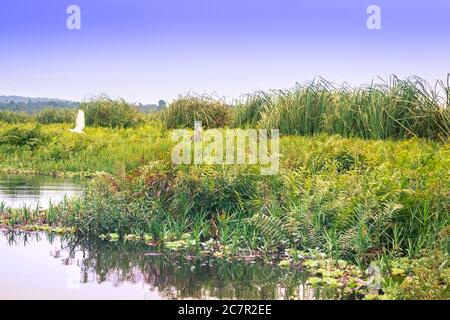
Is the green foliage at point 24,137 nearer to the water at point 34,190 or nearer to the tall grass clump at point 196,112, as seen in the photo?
the tall grass clump at point 196,112

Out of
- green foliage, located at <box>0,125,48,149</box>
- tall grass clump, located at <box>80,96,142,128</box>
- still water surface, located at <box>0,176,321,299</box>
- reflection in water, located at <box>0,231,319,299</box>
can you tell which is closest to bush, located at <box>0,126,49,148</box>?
green foliage, located at <box>0,125,48,149</box>

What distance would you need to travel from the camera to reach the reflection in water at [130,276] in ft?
23.3

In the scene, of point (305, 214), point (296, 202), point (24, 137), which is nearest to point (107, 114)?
point (24, 137)

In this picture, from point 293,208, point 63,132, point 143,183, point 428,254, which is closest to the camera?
point 428,254

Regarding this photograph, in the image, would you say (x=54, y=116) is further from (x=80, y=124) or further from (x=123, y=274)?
(x=123, y=274)

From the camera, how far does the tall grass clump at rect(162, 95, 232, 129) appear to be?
22.0 m

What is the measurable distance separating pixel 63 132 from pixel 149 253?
14.7 metres

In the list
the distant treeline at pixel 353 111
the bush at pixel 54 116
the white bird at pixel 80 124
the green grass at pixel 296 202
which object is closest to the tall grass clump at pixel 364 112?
the distant treeline at pixel 353 111

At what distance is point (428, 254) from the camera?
756 cm

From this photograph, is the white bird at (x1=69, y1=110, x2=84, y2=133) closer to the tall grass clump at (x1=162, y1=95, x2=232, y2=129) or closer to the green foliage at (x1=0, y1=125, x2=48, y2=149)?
the green foliage at (x1=0, y1=125, x2=48, y2=149)

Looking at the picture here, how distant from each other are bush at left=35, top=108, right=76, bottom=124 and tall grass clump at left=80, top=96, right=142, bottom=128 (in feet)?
12.4

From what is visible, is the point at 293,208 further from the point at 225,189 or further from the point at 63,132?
the point at 63,132

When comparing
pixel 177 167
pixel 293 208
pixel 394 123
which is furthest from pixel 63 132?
pixel 293 208

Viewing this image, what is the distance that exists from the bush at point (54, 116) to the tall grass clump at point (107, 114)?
379 centimetres
